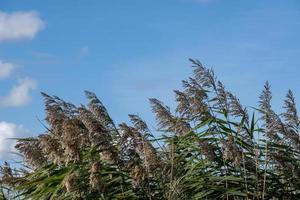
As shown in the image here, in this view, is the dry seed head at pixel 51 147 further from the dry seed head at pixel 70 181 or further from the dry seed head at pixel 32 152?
the dry seed head at pixel 32 152

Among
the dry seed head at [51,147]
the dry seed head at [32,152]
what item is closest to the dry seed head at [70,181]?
the dry seed head at [51,147]

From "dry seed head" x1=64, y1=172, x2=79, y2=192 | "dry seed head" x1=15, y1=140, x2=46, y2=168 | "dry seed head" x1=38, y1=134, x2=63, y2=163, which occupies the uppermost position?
"dry seed head" x1=15, y1=140, x2=46, y2=168

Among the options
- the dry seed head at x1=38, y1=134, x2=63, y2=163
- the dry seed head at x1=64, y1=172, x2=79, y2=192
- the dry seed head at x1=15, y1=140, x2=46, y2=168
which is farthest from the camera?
the dry seed head at x1=15, y1=140, x2=46, y2=168

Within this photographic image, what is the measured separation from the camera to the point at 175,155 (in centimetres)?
422

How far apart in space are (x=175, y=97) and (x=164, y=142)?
42 cm

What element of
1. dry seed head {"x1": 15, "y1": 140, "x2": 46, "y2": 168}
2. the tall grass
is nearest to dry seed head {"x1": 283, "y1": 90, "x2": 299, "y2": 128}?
the tall grass

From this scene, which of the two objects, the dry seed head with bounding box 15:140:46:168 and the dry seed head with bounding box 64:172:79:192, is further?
the dry seed head with bounding box 15:140:46:168

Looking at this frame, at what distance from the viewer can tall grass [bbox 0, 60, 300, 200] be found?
3705 millimetres

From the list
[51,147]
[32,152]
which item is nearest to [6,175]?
[32,152]

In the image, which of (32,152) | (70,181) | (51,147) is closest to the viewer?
(70,181)

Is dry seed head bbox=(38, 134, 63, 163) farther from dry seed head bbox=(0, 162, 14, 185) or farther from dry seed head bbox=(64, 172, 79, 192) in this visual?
dry seed head bbox=(0, 162, 14, 185)

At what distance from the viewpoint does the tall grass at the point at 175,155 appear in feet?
12.2

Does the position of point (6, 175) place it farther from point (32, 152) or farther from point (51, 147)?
point (51, 147)

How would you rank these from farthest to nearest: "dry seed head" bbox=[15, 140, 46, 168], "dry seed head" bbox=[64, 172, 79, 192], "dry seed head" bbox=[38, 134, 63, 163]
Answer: "dry seed head" bbox=[15, 140, 46, 168], "dry seed head" bbox=[38, 134, 63, 163], "dry seed head" bbox=[64, 172, 79, 192]
